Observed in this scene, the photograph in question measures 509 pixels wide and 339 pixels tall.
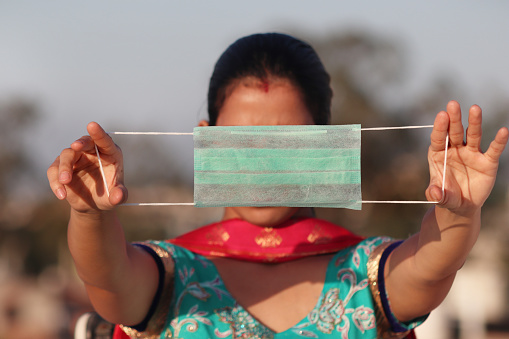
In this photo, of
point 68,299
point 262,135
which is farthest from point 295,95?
point 68,299

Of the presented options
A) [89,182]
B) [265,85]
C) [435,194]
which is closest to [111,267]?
[89,182]

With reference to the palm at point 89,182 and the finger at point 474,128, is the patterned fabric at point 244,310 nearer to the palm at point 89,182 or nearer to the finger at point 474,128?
the palm at point 89,182

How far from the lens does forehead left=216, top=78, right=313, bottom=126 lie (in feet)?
7.22

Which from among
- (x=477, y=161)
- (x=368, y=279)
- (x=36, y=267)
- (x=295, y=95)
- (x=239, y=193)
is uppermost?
(x=295, y=95)

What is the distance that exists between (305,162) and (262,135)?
0.15 metres

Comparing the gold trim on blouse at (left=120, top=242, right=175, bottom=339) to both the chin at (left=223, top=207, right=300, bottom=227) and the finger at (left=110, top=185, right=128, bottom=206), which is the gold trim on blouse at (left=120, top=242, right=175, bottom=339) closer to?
the chin at (left=223, top=207, right=300, bottom=227)

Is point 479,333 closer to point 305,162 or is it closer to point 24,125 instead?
point 305,162

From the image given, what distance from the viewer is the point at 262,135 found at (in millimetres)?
1854

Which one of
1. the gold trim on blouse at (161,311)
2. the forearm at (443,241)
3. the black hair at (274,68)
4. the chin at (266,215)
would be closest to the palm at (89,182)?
the gold trim on blouse at (161,311)

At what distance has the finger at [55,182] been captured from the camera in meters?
1.64

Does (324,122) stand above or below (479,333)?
above

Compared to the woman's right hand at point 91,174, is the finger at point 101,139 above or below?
above

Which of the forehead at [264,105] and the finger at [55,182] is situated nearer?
the finger at [55,182]

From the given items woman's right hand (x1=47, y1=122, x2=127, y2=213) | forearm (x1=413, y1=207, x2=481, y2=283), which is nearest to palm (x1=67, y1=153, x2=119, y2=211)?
woman's right hand (x1=47, y1=122, x2=127, y2=213)
